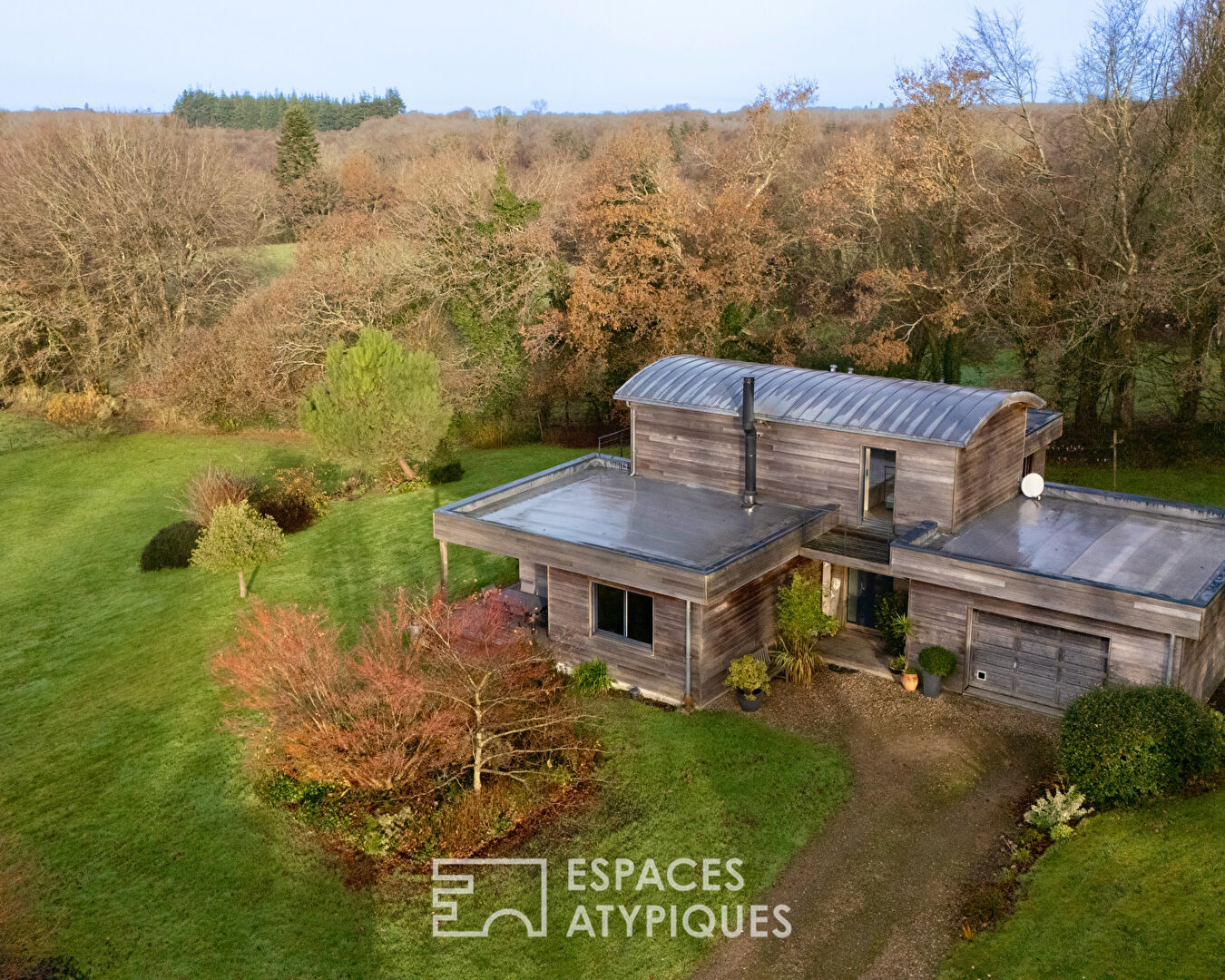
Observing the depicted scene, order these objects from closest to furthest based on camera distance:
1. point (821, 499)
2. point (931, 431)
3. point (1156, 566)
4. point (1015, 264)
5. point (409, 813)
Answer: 1. point (409, 813)
2. point (1156, 566)
3. point (931, 431)
4. point (821, 499)
5. point (1015, 264)

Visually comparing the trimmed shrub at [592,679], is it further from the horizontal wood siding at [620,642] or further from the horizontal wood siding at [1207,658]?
the horizontal wood siding at [1207,658]

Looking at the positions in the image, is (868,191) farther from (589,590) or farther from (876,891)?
(876,891)

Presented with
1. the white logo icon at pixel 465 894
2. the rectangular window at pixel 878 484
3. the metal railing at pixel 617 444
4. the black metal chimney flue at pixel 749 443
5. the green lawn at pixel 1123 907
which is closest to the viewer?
the green lawn at pixel 1123 907

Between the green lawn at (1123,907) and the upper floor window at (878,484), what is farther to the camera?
the upper floor window at (878,484)

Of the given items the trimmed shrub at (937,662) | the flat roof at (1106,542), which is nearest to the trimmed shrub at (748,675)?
the trimmed shrub at (937,662)

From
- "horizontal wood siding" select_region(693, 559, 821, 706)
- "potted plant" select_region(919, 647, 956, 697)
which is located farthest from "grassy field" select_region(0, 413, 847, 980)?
"potted plant" select_region(919, 647, 956, 697)

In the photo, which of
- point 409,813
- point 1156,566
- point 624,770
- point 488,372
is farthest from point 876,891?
point 488,372
